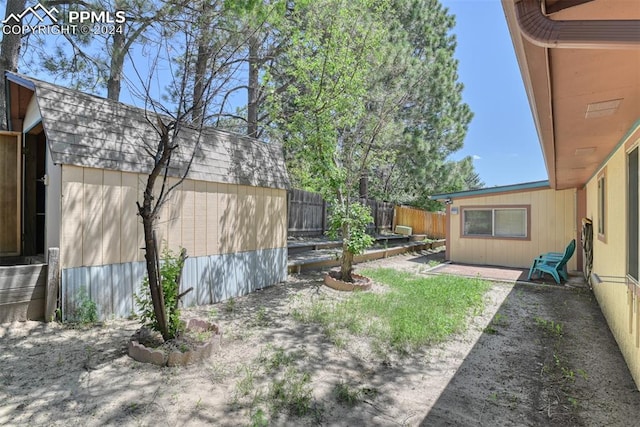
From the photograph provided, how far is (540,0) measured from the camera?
1.50 metres

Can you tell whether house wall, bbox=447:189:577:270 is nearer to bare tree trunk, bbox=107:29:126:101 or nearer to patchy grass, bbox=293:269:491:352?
patchy grass, bbox=293:269:491:352

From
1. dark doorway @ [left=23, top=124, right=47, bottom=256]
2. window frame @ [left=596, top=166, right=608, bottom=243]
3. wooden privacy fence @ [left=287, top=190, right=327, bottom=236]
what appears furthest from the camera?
wooden privacy fence @ [left=287, top=190, right=327, bottom=236]

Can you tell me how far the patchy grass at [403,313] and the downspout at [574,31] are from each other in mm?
3098

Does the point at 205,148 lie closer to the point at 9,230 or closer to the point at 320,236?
the point at 9,230

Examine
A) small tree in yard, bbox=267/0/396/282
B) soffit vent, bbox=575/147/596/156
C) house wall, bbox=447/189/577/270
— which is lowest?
house wall, bbox=447/189/577/270

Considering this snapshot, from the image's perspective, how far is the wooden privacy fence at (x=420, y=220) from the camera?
16703 mm

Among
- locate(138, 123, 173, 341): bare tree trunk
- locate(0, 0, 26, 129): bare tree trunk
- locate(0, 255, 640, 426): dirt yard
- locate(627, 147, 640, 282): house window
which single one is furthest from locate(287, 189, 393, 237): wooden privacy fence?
locate(627, 147, 640, 282): house window

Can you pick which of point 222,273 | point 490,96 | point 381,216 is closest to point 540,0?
point 222,273

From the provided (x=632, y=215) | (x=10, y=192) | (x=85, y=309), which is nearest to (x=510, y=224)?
(x=632, y=215)

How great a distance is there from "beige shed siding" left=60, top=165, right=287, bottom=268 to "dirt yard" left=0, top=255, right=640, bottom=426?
93 cm

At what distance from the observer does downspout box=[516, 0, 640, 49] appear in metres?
1.52

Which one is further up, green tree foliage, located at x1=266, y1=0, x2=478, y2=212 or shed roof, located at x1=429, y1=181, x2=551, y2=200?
green tree foliage, located at x1=266, y1=0, x2=478, y2=212

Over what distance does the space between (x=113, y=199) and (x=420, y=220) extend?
14906 millimetres

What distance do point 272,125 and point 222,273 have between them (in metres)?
5.38
